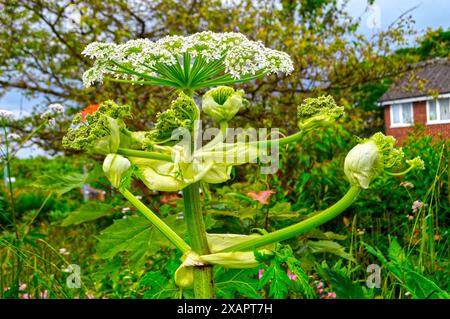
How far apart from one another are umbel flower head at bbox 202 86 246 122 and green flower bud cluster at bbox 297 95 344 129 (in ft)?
0.38

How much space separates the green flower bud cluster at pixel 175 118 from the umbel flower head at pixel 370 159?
0.85 ft

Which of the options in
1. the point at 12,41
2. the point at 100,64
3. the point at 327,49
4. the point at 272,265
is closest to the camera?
the point at 272,265

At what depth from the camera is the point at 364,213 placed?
117 inches

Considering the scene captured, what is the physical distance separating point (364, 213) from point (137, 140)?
231 centimetres

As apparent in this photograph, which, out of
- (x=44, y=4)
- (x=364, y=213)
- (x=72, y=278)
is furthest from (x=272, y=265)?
(x=44, y=4)

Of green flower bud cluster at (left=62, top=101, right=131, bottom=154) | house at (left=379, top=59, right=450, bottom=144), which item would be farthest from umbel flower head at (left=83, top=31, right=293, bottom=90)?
house at (left=379, top=59, right=450, bottom=144)

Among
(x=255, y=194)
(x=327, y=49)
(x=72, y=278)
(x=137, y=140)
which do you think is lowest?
(x=72, y=278)

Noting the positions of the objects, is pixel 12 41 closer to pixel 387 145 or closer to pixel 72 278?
pixel 72 278

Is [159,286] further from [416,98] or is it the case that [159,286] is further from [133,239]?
[416,98]

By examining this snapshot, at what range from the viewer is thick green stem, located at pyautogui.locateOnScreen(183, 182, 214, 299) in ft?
2.87

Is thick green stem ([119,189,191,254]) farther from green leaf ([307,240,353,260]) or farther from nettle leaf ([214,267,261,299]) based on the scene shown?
green leaf ([307,240,353,260])

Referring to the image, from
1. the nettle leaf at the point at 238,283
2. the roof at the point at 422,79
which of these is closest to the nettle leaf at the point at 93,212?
the nettle leaf at the point at 238,283

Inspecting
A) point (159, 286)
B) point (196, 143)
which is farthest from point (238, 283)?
point (196, 143)

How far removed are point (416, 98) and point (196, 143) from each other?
14.1 ft
